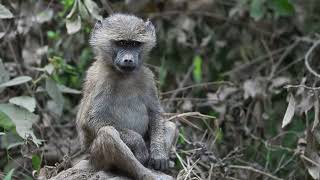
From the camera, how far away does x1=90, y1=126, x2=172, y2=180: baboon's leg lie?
6566mm

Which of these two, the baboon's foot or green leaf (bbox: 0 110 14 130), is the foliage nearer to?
green leaf (bbox: 0 110 14 130)

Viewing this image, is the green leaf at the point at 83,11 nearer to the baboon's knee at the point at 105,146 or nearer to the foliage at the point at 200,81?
the foliage at the point at 200,81

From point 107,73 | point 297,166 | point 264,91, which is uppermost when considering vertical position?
point 107,73

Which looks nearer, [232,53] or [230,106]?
[230,106]

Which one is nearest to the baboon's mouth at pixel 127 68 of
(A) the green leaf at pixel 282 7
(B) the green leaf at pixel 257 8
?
(B) the green leaf at pixel 257 8

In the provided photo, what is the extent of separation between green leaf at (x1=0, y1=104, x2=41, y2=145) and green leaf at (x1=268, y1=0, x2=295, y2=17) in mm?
3655

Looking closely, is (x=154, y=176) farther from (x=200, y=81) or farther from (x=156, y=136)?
(x=200, y=81)

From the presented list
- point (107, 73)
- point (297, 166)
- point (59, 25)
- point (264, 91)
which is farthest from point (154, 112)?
point (59, 25)

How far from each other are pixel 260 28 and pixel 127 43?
4.18 meters

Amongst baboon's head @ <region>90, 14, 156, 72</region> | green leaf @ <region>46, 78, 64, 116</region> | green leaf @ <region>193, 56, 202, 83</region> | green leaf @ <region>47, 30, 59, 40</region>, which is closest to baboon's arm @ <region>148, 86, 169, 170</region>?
baboon's head @ <region>90, 14, 156, 72</region>

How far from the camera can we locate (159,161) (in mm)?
6965

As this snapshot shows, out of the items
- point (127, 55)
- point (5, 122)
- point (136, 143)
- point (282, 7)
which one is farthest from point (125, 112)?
point (282, 7)

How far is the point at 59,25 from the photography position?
10.4 meters

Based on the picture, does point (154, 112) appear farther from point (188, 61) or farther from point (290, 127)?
point (188, 61)
